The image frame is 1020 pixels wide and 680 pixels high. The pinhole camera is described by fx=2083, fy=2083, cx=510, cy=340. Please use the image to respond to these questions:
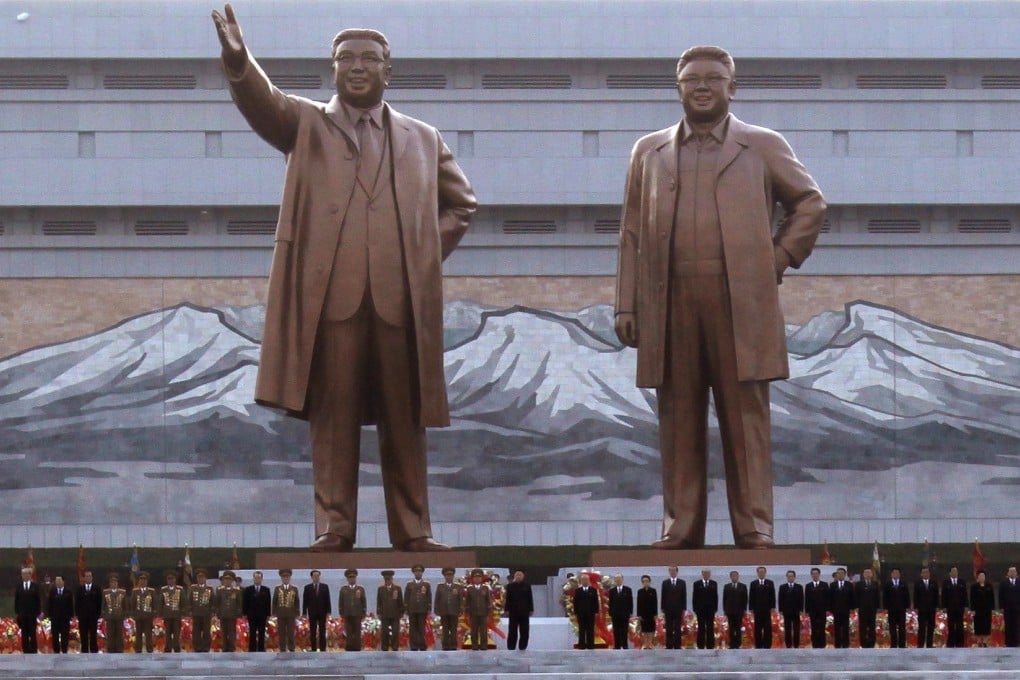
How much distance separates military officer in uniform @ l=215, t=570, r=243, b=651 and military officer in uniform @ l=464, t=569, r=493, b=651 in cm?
161

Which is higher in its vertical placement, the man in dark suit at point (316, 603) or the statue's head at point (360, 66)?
the statue's head at point (360, 66)

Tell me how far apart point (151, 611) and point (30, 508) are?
1626cm

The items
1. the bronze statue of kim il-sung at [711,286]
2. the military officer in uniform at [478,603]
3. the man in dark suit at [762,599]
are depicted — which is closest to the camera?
the military officer in uniform at [478,603]

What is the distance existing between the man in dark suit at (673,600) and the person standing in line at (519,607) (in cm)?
95

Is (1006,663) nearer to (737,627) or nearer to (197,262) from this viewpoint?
(737,627)

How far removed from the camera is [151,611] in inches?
580

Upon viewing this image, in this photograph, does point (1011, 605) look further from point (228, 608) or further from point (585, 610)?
point (228, 608)

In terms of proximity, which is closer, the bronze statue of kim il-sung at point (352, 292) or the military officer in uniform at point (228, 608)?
the military officer in uniform at point (228, 608)

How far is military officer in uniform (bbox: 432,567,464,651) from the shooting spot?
46.4ft

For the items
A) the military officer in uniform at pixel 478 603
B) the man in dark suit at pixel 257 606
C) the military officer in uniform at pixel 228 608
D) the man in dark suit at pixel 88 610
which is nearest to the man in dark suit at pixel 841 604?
the military officer in uniform at pixel 478 603

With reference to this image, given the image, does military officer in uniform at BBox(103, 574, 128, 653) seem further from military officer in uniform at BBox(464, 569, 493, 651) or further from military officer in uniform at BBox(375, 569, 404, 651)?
military officer in uniform at BBox(464, 569, 493, 651)

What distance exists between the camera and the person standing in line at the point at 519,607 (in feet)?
48.1

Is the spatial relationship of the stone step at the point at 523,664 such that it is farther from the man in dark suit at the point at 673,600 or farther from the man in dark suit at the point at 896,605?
the man in dark suit at the point at 896,605

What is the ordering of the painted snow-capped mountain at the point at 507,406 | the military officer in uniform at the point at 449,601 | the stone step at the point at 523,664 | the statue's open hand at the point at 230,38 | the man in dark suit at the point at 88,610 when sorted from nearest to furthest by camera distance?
the stone step at the point at 523,664 → the statue's open hand at the point at 230,38 → the military officer in uniform at the point at 449,601 → the man in dark suit at the point at 88,610 → the painted snow-capped mountain at the point at 507,406
